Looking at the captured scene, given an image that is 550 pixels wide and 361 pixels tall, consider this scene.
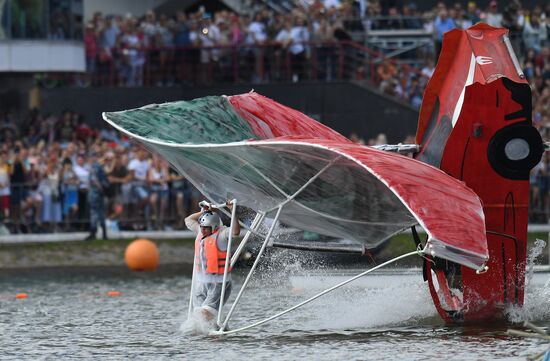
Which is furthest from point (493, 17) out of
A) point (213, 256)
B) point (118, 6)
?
point (213, 256)

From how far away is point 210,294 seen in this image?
60.1 ft

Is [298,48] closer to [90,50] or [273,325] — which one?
[90,50]

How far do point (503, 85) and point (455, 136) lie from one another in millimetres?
872

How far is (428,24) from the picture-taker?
36375 mm

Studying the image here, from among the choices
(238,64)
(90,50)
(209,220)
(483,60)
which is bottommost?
(209,220)

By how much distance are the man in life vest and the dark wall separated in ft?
50.3

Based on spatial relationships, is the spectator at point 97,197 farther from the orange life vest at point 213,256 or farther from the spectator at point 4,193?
the orange life vest at point 213,256

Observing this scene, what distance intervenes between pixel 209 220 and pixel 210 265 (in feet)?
1.85

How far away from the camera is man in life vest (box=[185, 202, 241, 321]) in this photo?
18.3 metres

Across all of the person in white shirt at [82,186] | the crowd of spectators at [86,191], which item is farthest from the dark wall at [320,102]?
the person in white shirt at [82,186]

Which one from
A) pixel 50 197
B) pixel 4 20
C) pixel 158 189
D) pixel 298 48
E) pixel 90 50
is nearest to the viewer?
pixel 50 197

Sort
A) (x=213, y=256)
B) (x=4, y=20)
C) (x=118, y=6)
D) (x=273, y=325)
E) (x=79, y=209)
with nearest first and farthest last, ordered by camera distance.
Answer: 1. (x=213, y=256)
2. (x=273, y=325)
3. (x=79, y=209)
4. (x=4, y=20)
5. (x=118, y=6)

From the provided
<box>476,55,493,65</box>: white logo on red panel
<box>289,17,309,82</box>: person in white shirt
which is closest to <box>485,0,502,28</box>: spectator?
<box>289,17,309,82</box>: person in white shirt

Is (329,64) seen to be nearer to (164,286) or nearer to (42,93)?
(42,93)
